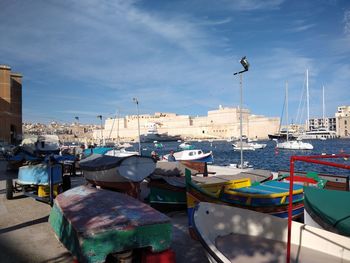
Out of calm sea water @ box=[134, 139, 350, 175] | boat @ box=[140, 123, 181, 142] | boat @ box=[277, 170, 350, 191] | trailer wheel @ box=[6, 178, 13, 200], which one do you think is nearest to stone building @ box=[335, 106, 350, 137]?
calm sea water @ box=[134, 139, 350, 175]

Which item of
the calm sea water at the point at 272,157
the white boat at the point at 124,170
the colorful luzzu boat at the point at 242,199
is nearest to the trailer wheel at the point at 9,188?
the white boat at the point at 124,170

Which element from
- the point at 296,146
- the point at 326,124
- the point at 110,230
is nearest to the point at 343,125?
the point at 326,124

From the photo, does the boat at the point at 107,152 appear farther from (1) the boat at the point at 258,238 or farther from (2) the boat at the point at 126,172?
(1) the boat at the point at 258,238

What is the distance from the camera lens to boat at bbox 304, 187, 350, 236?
569 cm

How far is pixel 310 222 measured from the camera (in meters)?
6.89

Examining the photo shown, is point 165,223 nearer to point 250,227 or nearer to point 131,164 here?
point 250,227

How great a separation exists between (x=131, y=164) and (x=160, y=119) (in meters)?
171

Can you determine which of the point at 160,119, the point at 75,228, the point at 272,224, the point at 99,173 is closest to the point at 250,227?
the point at 272,224

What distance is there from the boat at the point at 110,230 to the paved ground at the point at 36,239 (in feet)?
2.57

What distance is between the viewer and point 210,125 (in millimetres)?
158375

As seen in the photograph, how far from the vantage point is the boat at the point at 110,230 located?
4.45m

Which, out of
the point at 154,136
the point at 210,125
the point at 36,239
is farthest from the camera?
the point at 210,125

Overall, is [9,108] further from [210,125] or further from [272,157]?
[210,125]

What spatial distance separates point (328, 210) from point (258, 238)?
5.23ft
